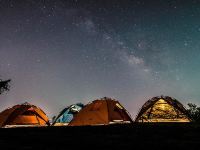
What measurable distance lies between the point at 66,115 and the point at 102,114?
3.53 m

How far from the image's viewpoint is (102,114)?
12.9 meters

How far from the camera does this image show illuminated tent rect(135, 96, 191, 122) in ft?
46.6

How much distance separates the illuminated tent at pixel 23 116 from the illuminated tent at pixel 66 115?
1.02 meters

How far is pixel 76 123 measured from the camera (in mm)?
13039

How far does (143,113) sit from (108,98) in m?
2.29

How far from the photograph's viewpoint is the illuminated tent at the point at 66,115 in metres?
15.2

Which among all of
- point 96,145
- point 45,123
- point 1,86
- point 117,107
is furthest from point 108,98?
point 1,86

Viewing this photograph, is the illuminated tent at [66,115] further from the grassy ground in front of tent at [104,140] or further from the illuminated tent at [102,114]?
the grassy ground in front of tent at [104,140]

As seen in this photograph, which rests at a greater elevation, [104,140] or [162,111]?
[162,111]

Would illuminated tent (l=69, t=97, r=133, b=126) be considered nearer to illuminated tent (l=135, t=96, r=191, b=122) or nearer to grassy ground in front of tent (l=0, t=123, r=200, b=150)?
illuminated tent (l=135, t=96, r=191, b=122)

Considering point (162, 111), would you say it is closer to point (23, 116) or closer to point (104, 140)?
point (23, 116)

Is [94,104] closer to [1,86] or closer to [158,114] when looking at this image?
[158,114]

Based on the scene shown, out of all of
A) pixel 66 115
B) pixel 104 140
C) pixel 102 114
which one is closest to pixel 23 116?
pixel 66 115

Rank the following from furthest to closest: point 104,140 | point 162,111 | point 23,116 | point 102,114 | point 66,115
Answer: point 66,115
point 23,116
point 162,111
point 102,114
point 104,140
